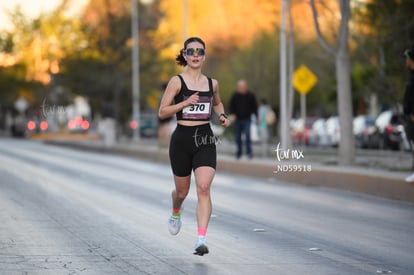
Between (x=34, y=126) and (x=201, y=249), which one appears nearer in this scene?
(x=201, y=249)

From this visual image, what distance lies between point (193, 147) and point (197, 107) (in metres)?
0.38

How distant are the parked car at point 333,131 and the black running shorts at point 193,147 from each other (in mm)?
37579

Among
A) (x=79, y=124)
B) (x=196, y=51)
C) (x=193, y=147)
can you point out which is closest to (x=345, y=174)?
(x=193, y=147)

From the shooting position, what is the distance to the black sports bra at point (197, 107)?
35.7 feet

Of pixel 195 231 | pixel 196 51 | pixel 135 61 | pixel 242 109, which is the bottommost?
pixel 195 231

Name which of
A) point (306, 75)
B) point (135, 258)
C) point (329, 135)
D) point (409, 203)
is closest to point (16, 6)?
point (329, 135)

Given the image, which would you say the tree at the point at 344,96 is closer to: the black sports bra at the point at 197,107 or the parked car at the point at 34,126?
the black sports bra at the point at 197,107

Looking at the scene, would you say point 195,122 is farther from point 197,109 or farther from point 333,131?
point 333,131

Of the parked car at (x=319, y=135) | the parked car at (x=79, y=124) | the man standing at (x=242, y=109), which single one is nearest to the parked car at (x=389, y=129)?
the parked car at (x=319, y=135)

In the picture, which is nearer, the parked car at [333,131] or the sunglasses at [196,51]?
the sunglasses at [196,51]

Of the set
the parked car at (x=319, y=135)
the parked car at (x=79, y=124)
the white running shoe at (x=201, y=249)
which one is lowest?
the white running shoe at (x=201, y=249)

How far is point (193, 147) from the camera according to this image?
10922 mm

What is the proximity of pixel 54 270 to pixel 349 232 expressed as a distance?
475 cm

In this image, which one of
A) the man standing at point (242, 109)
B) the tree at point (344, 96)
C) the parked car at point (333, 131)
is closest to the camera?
the tree at point (344, 96)
